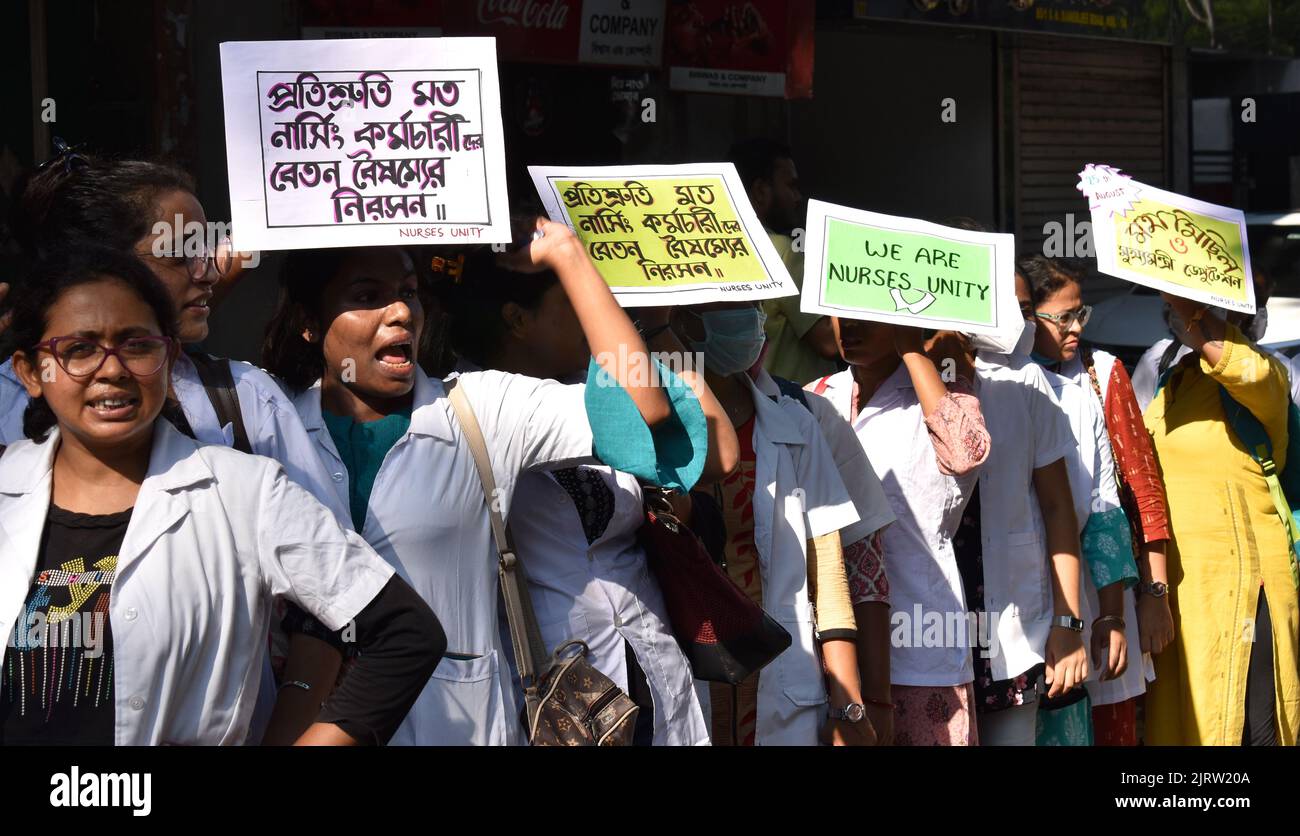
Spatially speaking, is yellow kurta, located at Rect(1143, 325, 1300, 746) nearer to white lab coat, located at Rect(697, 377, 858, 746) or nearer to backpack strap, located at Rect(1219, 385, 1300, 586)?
backpack strap, located at Rect(1219, 385, 1300, 586)

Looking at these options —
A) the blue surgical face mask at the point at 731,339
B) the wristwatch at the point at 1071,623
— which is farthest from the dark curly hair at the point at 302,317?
the wristwatch at the point at 1071,623

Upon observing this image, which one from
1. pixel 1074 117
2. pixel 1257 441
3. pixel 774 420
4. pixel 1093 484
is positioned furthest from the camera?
pixel 1074 117

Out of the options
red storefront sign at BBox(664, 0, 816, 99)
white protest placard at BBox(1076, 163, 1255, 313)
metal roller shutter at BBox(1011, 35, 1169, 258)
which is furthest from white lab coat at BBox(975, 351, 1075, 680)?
metal roller shutter at BBox(1011, 35, 1169, 258)

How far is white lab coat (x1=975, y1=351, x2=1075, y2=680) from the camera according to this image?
4.26 meters

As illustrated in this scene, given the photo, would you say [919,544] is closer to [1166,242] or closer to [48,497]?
[1166,242]

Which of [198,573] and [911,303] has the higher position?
[911,303]

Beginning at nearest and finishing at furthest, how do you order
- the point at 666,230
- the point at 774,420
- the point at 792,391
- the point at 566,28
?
the point at 666,230, the point at 774,420, the point at 792,391, the point at 566,28

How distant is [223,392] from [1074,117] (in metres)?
9.26

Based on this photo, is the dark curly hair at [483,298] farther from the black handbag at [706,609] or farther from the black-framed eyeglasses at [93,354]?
the black-framed eyeglasses at [93,354]

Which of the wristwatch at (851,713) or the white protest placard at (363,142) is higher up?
the white protest placard at (363,142)

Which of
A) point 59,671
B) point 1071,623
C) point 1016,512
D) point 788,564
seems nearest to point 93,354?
point 59,671

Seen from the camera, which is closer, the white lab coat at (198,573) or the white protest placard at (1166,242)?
the white lab coat at (198,573)

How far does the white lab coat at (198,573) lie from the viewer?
2307 mm

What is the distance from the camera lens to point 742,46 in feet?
27.0
